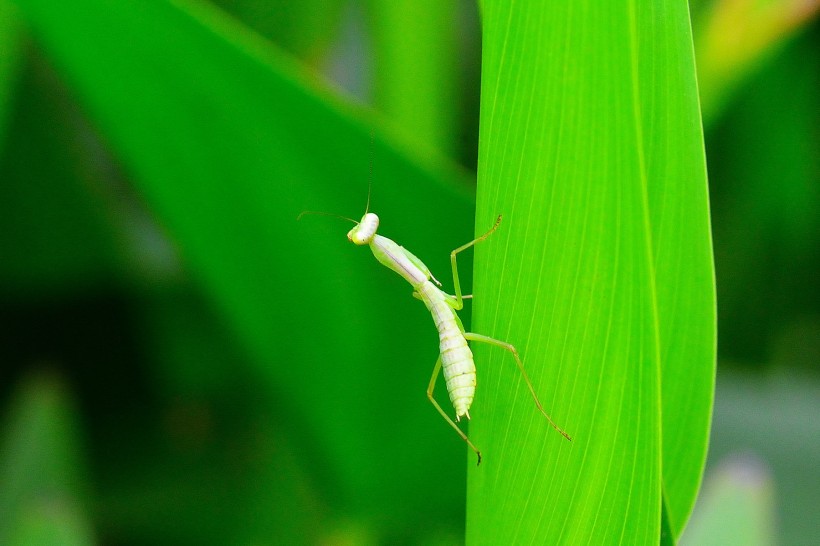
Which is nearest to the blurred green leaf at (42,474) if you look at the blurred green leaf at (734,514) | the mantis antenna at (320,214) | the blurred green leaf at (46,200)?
the blurred green leaf at (46,200)

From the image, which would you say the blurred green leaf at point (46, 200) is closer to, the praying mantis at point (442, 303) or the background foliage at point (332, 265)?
the background foliage at point (332, 265)

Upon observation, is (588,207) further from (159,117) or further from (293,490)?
(293,490)

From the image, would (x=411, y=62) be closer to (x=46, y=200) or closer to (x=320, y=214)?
(x=320, y=214)

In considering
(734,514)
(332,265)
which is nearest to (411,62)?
(332,265)

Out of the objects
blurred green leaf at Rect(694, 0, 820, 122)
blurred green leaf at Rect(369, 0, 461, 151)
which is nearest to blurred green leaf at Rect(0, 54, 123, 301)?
blurred green leaf at Rect(369, 0, 461, 151)

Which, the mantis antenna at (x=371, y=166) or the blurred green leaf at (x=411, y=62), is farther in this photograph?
the blurred green leaf at (x=411, y=62)

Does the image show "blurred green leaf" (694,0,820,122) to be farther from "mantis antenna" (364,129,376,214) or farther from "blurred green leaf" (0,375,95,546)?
"blurred green leaf" (0,375,95,546)
